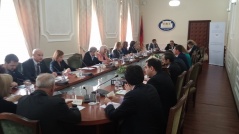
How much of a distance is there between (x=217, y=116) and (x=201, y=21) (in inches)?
274

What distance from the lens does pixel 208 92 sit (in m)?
4.92

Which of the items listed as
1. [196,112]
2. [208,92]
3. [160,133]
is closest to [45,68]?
[160,133]

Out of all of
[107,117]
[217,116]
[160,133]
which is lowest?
[217,116]

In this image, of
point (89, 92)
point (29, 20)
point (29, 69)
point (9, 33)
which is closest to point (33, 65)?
point (29, 69)

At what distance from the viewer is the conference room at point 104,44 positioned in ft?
7.10

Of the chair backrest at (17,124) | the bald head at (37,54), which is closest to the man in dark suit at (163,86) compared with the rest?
the chair backrest at (17,124)

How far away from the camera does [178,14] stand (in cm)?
985

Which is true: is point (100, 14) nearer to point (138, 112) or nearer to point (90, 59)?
point (90, 59)

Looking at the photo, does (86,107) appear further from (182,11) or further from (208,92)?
(182,11)

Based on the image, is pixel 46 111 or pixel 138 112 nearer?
pixel 46 111

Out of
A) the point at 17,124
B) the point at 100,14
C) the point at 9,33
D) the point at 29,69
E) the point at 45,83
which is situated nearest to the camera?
the point at 17,124

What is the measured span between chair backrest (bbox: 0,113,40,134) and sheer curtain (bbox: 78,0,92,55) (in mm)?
4554

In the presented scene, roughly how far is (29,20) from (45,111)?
3392mm

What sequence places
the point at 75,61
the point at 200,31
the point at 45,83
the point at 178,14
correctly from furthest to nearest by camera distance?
1. the point at 178,14
2. the point at 200,31
3. the point at 75,61
4. the point at 45,83
